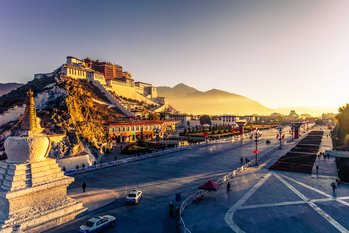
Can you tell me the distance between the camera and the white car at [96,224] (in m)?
17.1

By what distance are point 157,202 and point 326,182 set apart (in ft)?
67.0

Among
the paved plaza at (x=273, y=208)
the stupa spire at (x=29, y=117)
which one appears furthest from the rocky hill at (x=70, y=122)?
the paved plaza at (x=273, y=208)

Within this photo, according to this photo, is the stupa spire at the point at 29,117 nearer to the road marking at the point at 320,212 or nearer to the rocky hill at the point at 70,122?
the rocky hill at the point at 70,122

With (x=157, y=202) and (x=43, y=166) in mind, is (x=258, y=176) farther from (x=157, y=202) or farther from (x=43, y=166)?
(x=43, y=166)

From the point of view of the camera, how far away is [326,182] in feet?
99.1

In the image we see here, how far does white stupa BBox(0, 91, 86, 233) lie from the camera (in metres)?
17.6

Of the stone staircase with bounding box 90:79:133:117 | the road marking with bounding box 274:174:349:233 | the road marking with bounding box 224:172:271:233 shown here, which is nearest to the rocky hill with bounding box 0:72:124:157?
the road marking with bounding box 224:172:271:233

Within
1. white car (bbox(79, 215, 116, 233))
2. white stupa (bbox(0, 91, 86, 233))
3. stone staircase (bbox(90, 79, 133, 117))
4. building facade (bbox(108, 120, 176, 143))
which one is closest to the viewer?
white car (bbox(79, 215, 116, 233))

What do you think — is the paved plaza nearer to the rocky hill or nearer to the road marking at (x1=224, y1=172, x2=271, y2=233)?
the road marking at (x1=224, y1=172, x2=271, y2=233)

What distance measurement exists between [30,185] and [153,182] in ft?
48.3

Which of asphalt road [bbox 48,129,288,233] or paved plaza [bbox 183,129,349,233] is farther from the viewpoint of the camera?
asphalt road [bbox 48,129,288,233]

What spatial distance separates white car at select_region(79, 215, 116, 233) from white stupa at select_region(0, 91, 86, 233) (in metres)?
3.13

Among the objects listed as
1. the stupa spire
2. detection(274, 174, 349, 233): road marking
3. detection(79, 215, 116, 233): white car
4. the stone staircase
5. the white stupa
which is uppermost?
the stone staircase

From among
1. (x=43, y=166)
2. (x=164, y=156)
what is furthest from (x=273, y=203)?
(x=164, y=156)
